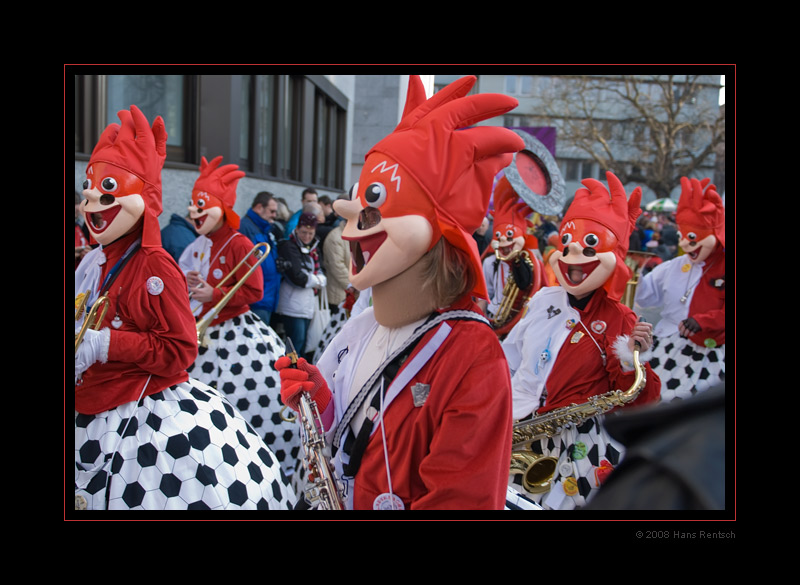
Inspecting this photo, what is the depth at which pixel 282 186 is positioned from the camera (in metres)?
13.2

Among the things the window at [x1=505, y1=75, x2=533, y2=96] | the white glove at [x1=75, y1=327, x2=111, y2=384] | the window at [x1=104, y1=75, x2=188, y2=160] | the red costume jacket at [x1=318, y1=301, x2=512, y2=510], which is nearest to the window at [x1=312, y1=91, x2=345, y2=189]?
the window at [x1=104, y1=75, x2=188, y2=160]

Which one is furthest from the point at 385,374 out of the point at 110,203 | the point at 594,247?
the point at 594,247

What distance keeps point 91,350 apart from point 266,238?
4.82 m

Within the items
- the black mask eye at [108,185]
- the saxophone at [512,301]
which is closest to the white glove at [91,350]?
the black mask eye at [108,185]

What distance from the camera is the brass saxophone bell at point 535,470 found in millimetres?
3631

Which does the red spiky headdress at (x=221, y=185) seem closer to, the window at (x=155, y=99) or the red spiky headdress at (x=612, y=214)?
the window at (x=155, y=99)

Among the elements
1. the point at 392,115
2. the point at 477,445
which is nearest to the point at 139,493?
the point at 477,445

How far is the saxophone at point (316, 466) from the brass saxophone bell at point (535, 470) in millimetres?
1697

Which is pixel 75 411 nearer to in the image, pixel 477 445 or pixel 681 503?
pixel 477 445

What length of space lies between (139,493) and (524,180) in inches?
168

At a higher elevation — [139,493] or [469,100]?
[469,100]

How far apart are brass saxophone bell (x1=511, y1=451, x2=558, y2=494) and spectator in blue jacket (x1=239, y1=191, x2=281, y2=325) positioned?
400 cm

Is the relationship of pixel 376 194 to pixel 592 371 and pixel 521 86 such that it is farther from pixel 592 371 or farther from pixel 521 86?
pixel 521 86

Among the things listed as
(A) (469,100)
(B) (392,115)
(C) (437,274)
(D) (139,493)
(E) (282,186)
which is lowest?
(D) (139,493)
